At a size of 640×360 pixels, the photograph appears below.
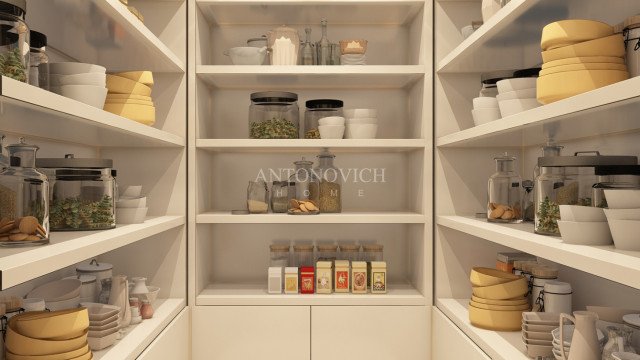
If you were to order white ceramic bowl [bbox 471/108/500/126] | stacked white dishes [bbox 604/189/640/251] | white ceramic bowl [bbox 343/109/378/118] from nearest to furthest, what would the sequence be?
stacked white dishes [bbox 604/189/640/251]
white ceramic bowl [bbox 471/108/500/126]
white ceramic bowl [bbox 343/109/378/118]

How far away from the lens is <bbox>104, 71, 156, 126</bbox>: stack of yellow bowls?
6.47ft

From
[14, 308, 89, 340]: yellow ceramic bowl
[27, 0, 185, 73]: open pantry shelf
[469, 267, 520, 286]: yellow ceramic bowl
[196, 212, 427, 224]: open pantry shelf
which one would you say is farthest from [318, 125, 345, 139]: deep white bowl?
[14, 308, 89, 340]: yellow ceramic bowl

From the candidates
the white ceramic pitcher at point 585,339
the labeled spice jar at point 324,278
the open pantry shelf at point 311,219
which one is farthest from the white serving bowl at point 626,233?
the labeled spice jar at point 324,278

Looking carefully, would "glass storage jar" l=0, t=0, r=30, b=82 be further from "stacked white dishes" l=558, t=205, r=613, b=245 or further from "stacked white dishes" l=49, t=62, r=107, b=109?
"stacked white dishes" l=558, t=205, r=613, b=245

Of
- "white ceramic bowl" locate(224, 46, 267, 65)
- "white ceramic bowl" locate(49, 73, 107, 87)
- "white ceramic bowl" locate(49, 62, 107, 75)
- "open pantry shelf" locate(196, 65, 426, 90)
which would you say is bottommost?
"white ceramic bowl" locate(49, 73, 107, 87)

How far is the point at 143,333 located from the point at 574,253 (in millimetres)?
1512

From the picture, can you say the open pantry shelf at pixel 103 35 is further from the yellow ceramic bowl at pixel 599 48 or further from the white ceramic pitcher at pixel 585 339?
the white ceramic pitcher at pixel 585 339

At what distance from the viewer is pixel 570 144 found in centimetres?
221

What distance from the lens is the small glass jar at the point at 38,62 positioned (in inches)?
58.7

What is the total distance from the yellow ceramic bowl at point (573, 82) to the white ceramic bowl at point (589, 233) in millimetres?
347

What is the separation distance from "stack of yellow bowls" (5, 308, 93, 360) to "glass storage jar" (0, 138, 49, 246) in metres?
0.21

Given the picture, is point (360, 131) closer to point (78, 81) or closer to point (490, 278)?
point (490, 278)

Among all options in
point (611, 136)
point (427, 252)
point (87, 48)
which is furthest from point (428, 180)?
point (87, 48)

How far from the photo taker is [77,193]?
1.81 m
